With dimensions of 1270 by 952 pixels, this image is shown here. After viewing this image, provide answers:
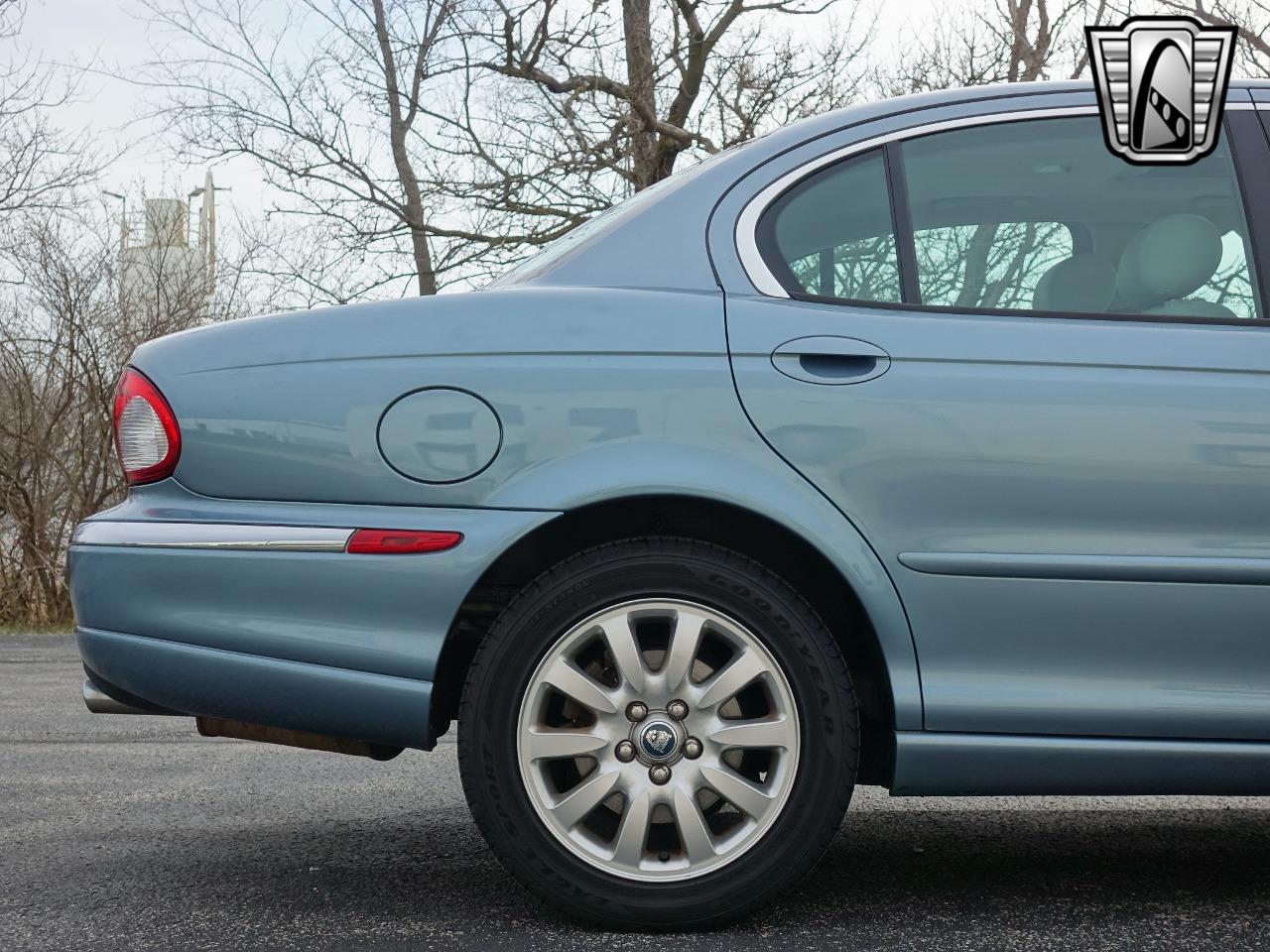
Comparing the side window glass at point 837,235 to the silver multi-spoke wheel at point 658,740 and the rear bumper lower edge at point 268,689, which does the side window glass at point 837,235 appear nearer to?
the silver multi-spoke wheel at point 658,740

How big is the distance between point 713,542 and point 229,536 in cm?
94

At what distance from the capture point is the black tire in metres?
2.58

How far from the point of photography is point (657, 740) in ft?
8.48

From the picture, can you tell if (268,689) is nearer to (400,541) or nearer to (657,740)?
(400,541)

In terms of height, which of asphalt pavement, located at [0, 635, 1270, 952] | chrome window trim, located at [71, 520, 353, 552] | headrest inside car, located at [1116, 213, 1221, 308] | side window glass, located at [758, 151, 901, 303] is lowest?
asphalt pavement, located at [0, 635, 1270, 952]

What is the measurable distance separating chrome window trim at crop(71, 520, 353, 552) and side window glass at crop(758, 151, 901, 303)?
1030 millimetres

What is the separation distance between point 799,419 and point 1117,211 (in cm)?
88

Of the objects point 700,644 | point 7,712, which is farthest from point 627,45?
point 700,644

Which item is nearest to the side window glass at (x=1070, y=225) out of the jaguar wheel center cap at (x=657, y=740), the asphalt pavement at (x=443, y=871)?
the jaguar wheel center cap at (x=657, y=740)

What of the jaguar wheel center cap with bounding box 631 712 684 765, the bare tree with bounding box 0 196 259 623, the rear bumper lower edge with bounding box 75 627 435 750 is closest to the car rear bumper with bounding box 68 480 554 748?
the rear bumper lower edge with bounding box 75 627 435 750

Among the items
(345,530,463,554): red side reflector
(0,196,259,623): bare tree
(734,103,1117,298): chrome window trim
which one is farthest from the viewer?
(0,196,259,623): bare tree

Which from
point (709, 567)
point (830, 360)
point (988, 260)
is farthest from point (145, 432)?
point (988, 260)

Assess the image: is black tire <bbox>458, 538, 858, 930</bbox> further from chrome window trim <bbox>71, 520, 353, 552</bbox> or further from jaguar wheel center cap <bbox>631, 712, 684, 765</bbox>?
chrome window trim <bbox>71, 520, 353, 552</bbox>

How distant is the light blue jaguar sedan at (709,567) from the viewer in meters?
2.58
